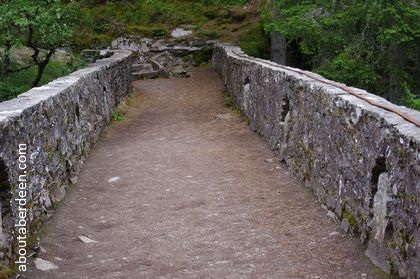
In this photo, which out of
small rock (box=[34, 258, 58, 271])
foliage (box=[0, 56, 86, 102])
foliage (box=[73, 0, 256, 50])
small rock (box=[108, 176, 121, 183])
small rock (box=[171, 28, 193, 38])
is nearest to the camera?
small rock (box=[34, 258, 58, 271])

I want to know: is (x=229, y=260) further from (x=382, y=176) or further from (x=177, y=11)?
(x=177, y=11)

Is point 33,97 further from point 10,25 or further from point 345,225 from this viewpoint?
point 10,25

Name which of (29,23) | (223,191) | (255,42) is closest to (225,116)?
(29,23)

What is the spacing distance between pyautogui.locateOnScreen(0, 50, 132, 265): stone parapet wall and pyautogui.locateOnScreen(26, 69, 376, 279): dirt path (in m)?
0.29

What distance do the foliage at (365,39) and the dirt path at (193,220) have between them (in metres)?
2.90

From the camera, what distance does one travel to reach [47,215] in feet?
20.4

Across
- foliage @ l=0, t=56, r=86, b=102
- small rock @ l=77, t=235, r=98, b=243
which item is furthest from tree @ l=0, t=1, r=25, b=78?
small rock @ l=77, t=235, r=98, b=243

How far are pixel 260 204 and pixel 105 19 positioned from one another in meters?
22.6

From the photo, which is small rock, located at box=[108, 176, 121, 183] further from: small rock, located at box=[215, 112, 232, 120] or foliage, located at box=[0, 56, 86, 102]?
foliage, located at box=[0, 56, 86, 102]

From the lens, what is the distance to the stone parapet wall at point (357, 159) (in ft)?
13.7

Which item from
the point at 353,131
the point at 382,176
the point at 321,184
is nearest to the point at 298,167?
the point at 321,184

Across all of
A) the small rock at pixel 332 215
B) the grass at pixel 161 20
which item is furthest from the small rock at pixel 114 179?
the grass at pixel 161 20

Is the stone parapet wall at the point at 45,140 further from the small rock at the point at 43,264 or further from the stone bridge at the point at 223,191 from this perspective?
the small rock at the point at 43,264

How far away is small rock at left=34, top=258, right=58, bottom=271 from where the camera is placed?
5.01m
